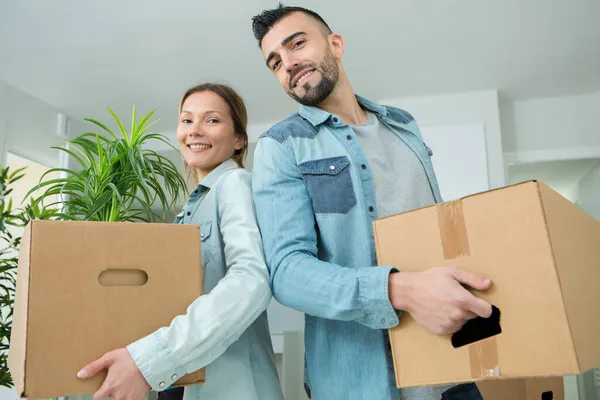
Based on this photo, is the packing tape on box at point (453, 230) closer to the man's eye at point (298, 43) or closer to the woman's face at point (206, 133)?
the man's eye at point (298, 43)

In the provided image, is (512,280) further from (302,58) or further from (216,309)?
(302,58)

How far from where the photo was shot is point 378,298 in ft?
2.99

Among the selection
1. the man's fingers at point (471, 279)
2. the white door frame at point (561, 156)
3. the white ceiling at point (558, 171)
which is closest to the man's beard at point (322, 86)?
the man's fingers at point (471, 279)

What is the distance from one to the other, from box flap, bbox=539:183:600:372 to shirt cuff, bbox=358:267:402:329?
0.25m

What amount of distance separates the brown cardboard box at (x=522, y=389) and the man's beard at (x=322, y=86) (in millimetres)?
707

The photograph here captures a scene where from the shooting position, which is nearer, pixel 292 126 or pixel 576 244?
pixel 576 244

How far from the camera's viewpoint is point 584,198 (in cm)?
521

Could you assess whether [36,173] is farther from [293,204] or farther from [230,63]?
[293,204]

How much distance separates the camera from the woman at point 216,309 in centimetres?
90

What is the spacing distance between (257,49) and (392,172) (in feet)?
8.56

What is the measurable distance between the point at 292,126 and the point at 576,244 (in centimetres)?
61

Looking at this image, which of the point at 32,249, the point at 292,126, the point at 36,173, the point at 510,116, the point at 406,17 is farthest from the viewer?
the point at 510,116

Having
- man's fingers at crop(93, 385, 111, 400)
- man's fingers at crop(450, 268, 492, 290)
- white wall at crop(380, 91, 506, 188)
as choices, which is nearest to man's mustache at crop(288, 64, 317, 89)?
man's fingers at crop(450, 268, 492, 290)

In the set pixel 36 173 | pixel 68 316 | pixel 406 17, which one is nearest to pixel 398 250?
pixel 68 316
